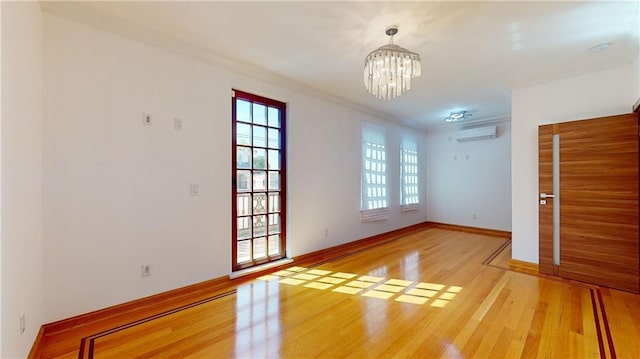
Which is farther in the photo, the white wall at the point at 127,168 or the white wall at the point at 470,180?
the white wall at the point at 470,180

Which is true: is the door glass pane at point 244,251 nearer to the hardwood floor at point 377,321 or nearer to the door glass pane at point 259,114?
the hardwood floor at point 377,321

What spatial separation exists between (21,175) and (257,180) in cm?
216

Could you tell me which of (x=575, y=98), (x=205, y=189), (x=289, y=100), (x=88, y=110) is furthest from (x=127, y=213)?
(x=575, y=98)

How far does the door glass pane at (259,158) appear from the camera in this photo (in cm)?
356

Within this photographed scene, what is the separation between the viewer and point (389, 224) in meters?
5.82

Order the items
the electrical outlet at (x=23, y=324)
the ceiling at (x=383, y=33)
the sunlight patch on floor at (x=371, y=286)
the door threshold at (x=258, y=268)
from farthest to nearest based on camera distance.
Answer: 1. the door threshold at (x=258, y=268)
2. the sunlight patch on floor at (x=371, y=286)
3. the ceiling at (x=383, y=33)
4. the electrical outlet at (x=23, y=324)

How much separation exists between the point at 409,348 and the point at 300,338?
32.0 inches

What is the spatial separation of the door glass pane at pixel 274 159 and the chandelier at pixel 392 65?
1815 mm

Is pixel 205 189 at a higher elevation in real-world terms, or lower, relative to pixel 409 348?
higher

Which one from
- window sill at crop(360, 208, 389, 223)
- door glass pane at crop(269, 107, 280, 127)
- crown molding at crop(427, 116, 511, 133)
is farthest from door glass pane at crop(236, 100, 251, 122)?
crown molding at crop(427, 116, 511, 133)

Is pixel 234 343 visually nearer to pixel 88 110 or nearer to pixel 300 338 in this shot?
pixel 300 338

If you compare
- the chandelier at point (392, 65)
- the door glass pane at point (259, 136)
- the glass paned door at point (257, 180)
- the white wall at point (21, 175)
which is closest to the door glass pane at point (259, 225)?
the glass paned door at point (257, 180)

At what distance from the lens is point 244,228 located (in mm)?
3461

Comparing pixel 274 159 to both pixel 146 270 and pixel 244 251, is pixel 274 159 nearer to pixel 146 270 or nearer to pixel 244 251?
pixel 244 251
